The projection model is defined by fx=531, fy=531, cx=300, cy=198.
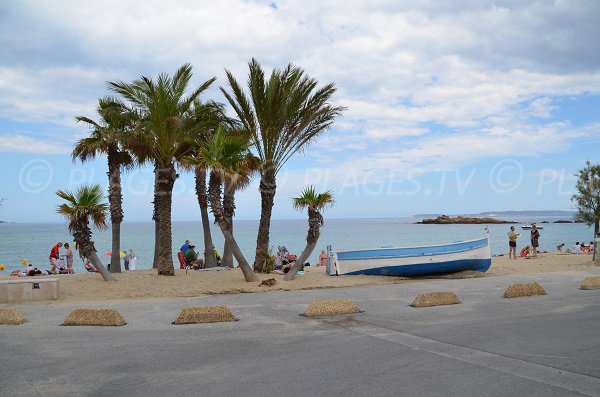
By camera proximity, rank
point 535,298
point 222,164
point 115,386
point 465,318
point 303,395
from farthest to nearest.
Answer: point 222,164
point 535,298
point 465,318
point 115,386
point 303,395

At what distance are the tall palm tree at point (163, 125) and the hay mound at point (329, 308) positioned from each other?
8.02 metres

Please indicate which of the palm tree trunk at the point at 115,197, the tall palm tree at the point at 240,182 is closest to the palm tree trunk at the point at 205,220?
the tall palm tree at the point at 240,182

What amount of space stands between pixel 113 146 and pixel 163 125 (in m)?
3.25

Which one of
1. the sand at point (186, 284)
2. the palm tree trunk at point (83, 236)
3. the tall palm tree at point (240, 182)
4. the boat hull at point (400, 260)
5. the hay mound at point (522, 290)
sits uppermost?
the tall palm tree at point (240, 182)

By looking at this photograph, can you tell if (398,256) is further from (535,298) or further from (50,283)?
(50,283)

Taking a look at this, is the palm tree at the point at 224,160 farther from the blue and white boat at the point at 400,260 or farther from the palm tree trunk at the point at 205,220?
the palm tree trunk at the point at 205,220

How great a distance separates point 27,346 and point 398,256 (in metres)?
13.2

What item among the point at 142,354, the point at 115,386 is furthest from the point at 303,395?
the point at 142,354

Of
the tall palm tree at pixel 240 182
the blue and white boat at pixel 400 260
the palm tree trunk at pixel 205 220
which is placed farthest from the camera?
the palm tree trunk at pixel 205 220

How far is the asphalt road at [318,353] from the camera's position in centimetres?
596

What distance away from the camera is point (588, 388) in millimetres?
5812

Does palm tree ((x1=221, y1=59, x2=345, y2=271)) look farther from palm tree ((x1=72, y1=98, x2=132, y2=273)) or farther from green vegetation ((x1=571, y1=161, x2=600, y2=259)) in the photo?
green vegetation ((x1=571, y1=161, x2=600, y2=259))

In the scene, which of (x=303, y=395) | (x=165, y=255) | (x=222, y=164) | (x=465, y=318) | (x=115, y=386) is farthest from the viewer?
(x=165, y=255)

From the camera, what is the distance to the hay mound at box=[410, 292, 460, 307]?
12.1 meters
